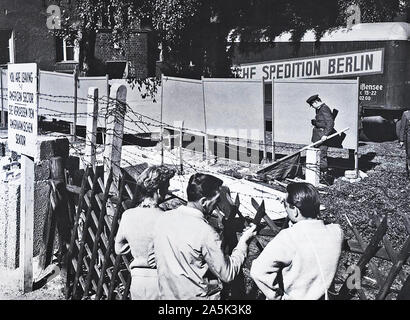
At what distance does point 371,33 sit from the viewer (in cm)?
1634

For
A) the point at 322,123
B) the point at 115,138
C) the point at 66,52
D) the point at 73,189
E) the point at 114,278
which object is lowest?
the point at 114,278

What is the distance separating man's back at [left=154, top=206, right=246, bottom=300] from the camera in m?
3.69

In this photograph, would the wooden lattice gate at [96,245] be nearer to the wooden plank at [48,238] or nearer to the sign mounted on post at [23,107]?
the wooden plank at [48,238]

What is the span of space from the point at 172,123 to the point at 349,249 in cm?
1085

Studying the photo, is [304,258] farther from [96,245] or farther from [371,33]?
[371,33]

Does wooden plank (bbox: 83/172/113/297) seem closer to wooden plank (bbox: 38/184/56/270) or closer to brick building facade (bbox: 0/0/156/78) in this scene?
wooden plank (bbox: 38/184/56/270)

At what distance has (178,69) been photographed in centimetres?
2298

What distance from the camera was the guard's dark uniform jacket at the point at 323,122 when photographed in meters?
11.2

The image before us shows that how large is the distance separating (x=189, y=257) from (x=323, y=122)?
8.09 metres

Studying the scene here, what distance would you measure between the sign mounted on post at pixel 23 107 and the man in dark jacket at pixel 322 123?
21.9 ft

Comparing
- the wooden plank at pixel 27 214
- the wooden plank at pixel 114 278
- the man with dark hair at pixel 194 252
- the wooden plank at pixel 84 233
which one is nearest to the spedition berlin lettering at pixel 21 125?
the wooden plank at pixel 27 214

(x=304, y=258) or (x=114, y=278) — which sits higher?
(x=304, y=258)

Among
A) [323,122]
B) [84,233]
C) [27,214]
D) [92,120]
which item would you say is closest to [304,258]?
[84,233]

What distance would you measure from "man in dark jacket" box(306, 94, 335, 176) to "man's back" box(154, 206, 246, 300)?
775 centimetres
